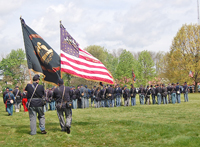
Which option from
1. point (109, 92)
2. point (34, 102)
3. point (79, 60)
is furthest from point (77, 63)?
point (109, 92)

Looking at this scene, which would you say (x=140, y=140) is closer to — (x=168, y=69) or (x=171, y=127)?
(x=171, y=127)

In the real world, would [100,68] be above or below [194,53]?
below

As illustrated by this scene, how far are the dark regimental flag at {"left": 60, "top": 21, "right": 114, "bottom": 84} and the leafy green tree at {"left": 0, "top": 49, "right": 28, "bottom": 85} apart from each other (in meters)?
62.6

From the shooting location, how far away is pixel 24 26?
11016 mm

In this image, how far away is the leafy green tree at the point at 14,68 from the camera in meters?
70.3

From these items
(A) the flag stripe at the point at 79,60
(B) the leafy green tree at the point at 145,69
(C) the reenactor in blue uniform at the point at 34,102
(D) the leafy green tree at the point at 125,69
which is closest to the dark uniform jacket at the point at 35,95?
(C) the reenactor in blue uniform at the point at 34,102

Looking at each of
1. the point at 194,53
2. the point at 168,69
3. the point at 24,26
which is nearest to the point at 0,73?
the point at 168,69

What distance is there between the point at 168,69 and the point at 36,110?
48.3 metres

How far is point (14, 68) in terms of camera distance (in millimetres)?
70062

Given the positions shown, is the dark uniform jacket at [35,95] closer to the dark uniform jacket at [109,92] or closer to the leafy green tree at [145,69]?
the dark uniform jacket at [109,92]

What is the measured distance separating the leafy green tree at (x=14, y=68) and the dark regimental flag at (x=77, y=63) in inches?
2463

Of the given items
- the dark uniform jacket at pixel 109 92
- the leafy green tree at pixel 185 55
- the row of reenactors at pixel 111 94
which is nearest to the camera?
the dark uniform jacket at pixel 109 92

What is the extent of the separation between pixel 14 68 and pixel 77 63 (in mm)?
63384

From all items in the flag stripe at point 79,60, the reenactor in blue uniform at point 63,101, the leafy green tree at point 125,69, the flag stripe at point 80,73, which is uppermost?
the leafy green tree at point 125,69
